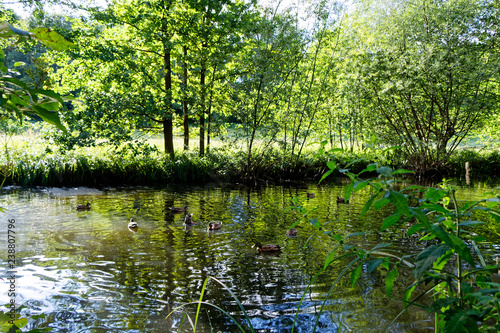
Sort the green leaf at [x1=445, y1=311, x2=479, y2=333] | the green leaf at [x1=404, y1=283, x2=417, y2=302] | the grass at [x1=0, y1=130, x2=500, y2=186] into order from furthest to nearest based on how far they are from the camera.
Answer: the grass at [x1=0, y1=130, x2=500, y2=186]
the green leaf at [x1=404, y1=283, x2=417, y2=302]
the green leaf at [x1=445, y1=311, x2=479, y2=333]

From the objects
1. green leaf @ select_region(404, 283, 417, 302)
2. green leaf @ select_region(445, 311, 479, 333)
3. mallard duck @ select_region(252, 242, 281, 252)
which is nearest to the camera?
green leaf @ select_region(445, 311, 479, 333)

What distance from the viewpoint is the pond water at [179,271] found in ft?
11.4

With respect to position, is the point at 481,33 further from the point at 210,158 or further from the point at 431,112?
the point at 210,158

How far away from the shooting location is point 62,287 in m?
4.07

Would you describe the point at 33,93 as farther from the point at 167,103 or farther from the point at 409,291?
the point at 167,103

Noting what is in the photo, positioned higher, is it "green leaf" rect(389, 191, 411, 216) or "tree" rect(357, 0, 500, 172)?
"tree" rect(357, 0, 500, 172)

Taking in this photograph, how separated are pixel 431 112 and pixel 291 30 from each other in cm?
798

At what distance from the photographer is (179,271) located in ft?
15.5

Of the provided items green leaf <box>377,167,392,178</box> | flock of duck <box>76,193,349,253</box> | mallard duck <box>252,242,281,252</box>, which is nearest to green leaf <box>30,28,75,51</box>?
green leaf <box>377,167,392,178</box>

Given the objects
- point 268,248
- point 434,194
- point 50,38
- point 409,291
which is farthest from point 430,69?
point 50,38

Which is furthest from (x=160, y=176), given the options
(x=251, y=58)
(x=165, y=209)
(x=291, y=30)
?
(x=291, y=30)

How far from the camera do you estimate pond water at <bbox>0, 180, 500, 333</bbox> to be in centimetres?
346

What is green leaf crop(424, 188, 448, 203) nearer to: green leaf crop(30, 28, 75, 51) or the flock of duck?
green leaf crop(30, 28, 75, 51)

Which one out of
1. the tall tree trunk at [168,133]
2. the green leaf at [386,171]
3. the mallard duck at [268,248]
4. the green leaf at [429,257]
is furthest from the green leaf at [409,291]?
the tall tree trunk at [168,133]
